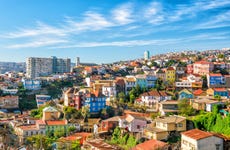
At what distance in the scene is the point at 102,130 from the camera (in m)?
21.6

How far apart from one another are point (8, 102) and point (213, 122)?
Result: 21.3 meters

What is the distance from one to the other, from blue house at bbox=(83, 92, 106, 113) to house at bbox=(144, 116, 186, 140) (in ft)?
22.8

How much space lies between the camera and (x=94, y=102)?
1019 inches

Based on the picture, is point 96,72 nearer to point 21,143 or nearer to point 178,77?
point 178,77

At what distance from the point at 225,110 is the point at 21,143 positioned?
1287 centimetres

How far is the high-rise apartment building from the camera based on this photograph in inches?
2175

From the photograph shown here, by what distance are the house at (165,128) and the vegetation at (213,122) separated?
1.00 m

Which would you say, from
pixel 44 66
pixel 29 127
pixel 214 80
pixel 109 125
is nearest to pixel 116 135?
pixel 109 125

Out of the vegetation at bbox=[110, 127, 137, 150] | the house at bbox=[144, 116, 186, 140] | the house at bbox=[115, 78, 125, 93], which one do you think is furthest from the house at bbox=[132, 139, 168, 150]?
the house at bbox=[115, 78, 125, 93]

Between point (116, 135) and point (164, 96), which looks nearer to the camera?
point (116, 135)

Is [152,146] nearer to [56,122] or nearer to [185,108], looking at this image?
[185,108]

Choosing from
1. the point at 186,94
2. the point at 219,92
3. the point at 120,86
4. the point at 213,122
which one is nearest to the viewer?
the point at 213,122

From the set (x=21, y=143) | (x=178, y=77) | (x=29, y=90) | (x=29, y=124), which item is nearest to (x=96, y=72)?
(x=29, y=90)

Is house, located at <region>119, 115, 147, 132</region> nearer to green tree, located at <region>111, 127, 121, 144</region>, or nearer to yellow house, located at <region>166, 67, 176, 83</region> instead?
green tree, located at <region>111, 127, 121, 144</region>
